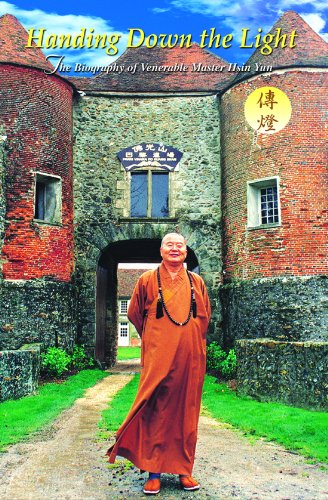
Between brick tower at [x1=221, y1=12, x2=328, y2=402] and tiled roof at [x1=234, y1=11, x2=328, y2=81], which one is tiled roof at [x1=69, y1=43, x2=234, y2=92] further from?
brick tower at [x1=221, y1=12, x2=328, y2=402]

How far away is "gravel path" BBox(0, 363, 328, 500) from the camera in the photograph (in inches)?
164

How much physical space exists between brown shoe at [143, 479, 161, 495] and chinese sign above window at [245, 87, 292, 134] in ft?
38.0

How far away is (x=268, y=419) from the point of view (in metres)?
7.58

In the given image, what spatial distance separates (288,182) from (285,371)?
20.6 feet

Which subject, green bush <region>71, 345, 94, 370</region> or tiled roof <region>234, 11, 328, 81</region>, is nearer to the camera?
tiled roof <region>234, 11, 328, 81</region>

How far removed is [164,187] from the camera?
16234mm

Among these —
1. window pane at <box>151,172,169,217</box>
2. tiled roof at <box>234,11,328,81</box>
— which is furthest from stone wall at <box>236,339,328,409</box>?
tiled roof at <box>234,11,328,81</box>

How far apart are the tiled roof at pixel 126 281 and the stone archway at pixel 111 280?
22053mm

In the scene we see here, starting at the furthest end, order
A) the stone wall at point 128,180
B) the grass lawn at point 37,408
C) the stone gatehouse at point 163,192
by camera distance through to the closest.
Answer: the stone wall at point 128,180
the stone gatehouse at point 163,192
the grass lawn at point 37,408

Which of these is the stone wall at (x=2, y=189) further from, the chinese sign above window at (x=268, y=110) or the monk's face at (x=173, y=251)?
the monk's face at (x=173, y=251)

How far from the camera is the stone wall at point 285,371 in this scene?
8.32 m

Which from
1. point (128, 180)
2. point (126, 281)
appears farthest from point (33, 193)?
point (126, 281)

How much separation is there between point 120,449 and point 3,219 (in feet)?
33.5

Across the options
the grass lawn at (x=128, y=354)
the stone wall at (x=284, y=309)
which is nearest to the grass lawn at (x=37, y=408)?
the stone wall at (x=284, y=309)
